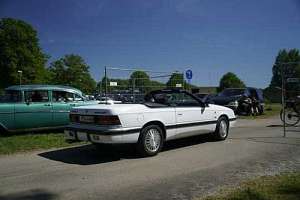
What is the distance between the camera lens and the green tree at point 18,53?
52.5 meters

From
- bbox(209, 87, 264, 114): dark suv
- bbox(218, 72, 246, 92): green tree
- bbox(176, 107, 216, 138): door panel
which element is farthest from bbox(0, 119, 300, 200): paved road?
bbox(218, 72, 246, 92): green tree

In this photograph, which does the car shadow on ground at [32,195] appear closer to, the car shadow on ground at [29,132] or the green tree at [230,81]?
the car shadow on ground at [29,132]

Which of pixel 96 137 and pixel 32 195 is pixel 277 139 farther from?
pixel 32 195

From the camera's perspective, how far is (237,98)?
21.1 metres

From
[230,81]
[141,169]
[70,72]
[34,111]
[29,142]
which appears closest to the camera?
[141,169]

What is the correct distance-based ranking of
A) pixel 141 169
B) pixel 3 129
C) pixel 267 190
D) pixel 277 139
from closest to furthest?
pixel 267 190 < pixel 141 169 < pixel 277 139 < pixel 3 129

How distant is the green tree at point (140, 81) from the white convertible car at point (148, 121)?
666cm

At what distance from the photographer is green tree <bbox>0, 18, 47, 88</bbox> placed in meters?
52.5

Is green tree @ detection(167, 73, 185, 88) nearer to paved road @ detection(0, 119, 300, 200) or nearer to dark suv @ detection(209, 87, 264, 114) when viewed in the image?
dark suv @ detection(209, 87, 264, 114)

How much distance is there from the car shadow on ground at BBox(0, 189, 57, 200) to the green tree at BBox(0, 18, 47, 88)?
50.1 meters

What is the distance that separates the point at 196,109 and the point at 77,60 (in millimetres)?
68122

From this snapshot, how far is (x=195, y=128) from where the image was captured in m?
9.16

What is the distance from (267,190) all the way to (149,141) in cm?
323

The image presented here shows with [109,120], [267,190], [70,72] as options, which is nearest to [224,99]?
[109,120]
